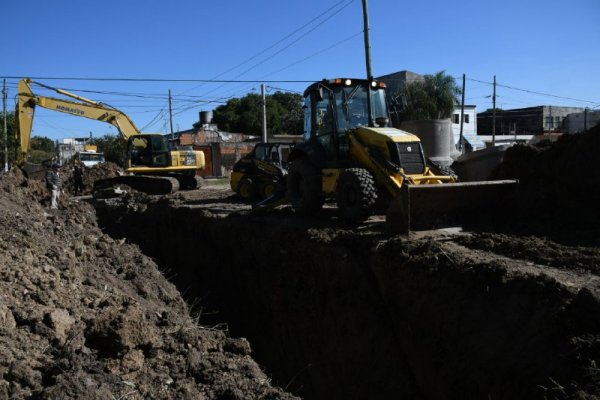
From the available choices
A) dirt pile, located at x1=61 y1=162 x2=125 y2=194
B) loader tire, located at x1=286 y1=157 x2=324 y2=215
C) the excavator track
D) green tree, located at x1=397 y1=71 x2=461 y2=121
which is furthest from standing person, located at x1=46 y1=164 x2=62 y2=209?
green tree, located at x1=397 y1=71 x2=461 y2=121

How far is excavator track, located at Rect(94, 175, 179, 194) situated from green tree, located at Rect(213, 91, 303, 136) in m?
34.1

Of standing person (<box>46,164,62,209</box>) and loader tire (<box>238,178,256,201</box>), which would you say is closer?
standing person (<box>46,164,62,209</box>)

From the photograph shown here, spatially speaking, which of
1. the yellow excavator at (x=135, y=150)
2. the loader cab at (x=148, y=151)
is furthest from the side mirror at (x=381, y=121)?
the loader cab at (x=148, y=151)

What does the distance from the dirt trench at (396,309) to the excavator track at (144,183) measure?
756cm

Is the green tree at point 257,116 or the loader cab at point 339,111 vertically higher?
the green tree at point 257,116

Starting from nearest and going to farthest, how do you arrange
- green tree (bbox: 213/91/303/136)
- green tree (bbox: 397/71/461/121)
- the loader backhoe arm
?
Result: 1. the loader backhoe arm
2. green tree (bbox: 397/71/461/121)
3. green tree (bbox: 213/91/303/136)

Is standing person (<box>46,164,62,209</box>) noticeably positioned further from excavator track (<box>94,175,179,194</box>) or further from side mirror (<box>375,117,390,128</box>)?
side mirror (<box>375,117,390,128</box>)

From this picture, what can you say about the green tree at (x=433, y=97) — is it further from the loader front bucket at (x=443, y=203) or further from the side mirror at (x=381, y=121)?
the loader front bucket at (x=443, y=203)

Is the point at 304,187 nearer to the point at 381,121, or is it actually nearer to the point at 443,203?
the point at 381,121

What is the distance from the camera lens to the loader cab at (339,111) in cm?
1016

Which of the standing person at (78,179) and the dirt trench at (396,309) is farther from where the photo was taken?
the standing person at (78,179)

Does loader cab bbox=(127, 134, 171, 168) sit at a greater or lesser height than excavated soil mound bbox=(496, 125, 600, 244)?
greater

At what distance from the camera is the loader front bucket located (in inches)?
319

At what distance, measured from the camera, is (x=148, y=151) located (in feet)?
65.4
